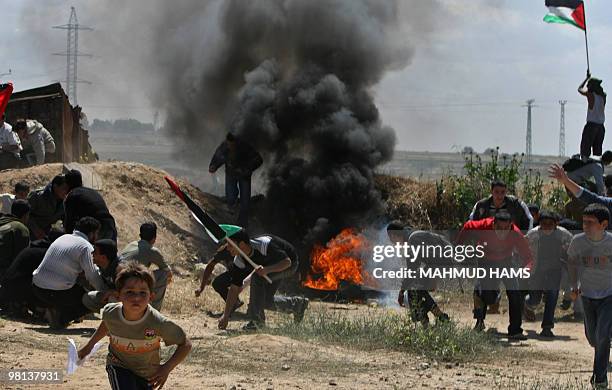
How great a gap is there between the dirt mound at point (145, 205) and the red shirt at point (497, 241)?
6.43 metres

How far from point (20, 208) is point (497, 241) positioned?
6.06 metres

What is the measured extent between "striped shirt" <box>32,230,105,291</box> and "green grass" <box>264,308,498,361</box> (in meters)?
2.20

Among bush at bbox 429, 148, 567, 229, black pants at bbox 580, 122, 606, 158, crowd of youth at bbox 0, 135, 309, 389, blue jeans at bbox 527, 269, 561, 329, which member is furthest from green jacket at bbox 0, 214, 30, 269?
bush at bbox 429, 148, 567, 229

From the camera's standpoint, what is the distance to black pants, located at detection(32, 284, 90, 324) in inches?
435

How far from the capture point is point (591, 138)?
56.0 feet

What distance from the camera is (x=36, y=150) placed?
18.9 meters

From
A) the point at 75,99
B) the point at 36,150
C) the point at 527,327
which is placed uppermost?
the point at 75,99

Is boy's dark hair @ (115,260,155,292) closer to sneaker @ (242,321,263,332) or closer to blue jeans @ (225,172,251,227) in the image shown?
sneaker @ (242,321,263,332)

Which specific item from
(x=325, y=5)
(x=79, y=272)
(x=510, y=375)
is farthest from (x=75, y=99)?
(x=510, y=375)

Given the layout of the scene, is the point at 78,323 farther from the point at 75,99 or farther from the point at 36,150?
the point at 75,99

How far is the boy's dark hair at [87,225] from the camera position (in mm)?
11070

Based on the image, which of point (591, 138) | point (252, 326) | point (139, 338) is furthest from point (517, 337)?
point (139, 338)

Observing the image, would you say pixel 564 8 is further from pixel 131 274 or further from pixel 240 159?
pixel 131 274

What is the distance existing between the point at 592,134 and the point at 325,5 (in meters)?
8.82
